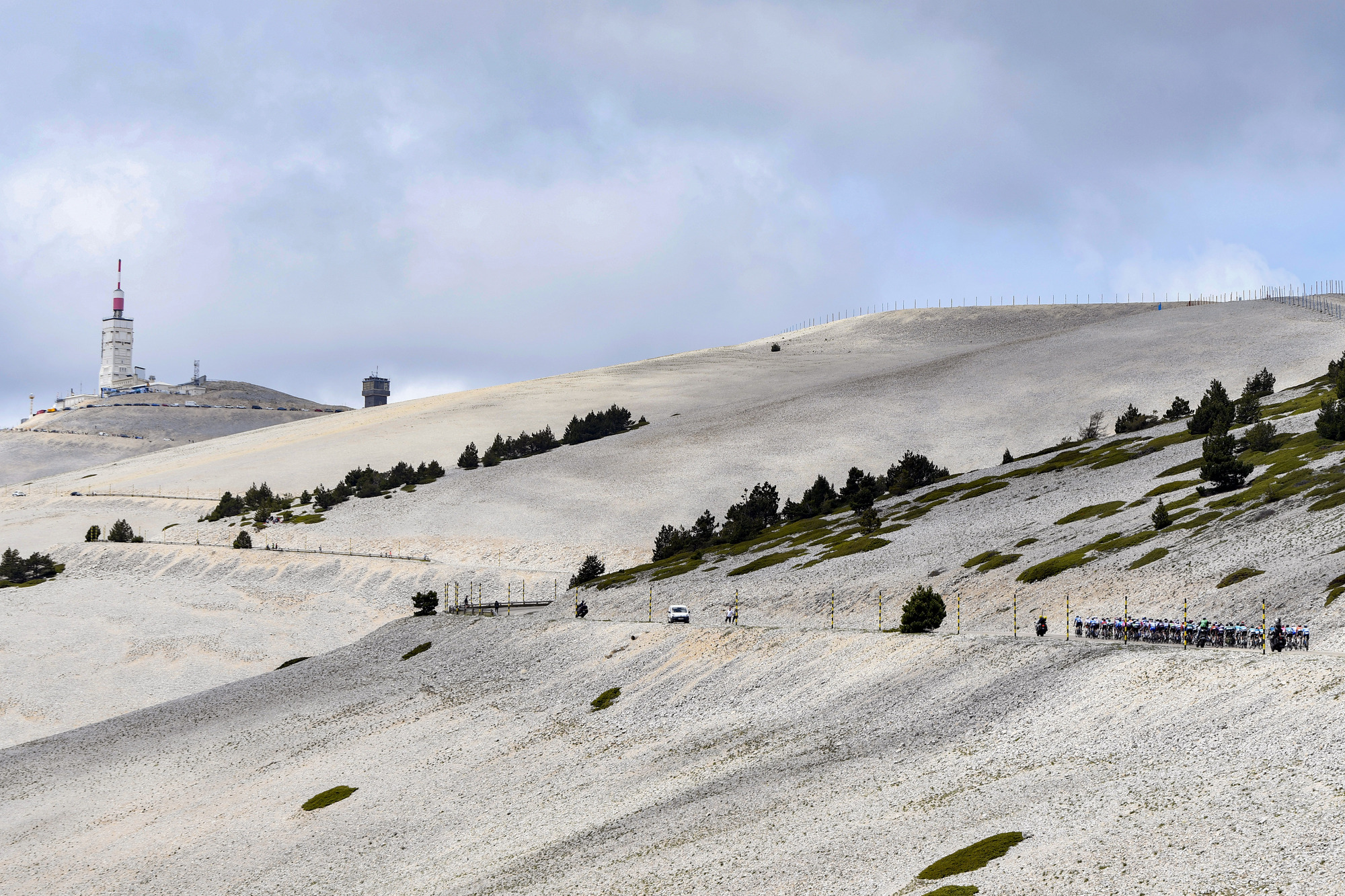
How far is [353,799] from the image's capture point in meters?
47.1

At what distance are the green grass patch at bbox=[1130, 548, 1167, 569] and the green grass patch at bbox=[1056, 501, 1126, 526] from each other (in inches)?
563

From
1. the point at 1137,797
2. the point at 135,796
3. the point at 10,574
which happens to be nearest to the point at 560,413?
the point at 10,574

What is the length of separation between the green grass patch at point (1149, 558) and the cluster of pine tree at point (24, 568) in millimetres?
88957

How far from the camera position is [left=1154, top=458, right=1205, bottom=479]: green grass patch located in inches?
3182

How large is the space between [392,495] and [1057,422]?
78387mm

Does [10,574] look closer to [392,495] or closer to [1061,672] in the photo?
[392,495]

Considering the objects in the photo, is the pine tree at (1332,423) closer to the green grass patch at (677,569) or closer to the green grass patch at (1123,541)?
the green grass patch at (1123,541)

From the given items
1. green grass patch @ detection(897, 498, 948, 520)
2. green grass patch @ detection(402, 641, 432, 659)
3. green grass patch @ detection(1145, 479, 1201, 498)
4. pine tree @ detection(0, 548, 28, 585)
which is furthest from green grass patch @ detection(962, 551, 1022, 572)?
pine tree @ detection(0, 548, 28, 585)

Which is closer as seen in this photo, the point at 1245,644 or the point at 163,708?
the point at 1245,644

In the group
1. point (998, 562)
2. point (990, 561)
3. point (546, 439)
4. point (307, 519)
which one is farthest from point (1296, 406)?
point (307, 519)

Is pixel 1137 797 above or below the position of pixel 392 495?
below

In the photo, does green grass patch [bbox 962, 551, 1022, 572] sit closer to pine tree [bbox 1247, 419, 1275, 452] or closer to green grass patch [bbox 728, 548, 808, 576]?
green grass patch [bbox 728, 548, 808, 576]

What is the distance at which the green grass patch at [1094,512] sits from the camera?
7375 cm

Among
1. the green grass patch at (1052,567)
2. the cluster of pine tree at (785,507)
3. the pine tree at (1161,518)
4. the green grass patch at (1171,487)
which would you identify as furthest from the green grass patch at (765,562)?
the pine tree at (1161,518)
